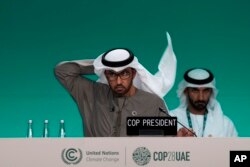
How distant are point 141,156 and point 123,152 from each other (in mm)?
93

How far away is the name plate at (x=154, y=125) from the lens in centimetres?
447

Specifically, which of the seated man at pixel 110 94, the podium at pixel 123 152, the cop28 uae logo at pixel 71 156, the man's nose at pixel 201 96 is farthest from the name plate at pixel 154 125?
the man's nose at pixel 201 96

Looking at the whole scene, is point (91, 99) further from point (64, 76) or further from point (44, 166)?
point (44, 166)

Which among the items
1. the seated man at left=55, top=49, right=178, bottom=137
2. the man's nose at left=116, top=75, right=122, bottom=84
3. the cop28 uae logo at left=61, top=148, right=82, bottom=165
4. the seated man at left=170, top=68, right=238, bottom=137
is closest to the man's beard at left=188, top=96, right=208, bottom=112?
the seated man at left=170, top=68, right=238, bottom=137

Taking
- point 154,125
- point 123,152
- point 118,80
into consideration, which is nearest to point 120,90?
point 118,80

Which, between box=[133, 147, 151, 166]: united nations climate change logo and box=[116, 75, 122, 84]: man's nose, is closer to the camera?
box=[133, 147, 151, 166]: united nations climate change logo

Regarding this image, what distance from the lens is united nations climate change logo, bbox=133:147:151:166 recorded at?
4.33 m

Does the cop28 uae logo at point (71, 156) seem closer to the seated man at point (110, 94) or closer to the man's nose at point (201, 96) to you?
the seated man at point (110, 94)

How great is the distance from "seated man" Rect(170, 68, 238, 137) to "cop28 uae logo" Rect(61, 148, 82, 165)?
1.55m

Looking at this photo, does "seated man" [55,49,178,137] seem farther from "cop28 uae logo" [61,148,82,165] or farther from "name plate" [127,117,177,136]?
"cop28 uae logo" [61,148,82,165]

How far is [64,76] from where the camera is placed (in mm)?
5609

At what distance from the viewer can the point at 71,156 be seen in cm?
434

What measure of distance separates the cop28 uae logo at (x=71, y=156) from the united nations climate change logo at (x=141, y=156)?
0.28 m

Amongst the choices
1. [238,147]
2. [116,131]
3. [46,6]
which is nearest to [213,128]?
[116,131]
